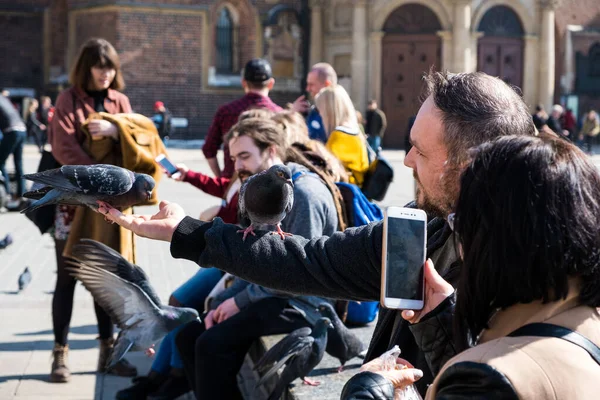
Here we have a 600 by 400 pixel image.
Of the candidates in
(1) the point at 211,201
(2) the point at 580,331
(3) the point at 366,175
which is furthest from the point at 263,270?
(1) the point at 211,201

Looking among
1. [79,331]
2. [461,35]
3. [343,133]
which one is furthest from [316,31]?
[79,331]

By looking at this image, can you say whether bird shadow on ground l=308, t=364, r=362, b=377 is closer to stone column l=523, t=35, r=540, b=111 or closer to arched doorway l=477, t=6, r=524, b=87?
arched doorway l=477, t=6, r=524, b=87

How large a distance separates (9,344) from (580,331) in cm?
561

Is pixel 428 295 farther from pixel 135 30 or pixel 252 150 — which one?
pixel 135 30

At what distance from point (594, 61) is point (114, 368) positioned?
1271 inches

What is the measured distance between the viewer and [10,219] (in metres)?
13.3

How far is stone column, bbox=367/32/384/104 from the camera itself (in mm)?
31156

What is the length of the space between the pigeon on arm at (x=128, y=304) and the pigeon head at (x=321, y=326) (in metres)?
0.64

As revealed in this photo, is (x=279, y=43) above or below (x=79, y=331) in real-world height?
above

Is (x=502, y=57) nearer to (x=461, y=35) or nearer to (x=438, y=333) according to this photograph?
(x=461, y=35)

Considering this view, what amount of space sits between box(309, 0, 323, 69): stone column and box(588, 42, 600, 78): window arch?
32.7 ft

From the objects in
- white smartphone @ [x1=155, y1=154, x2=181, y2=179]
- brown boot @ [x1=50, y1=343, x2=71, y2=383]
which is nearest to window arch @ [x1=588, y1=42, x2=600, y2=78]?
brown boot @ [x1=50, y1=343, x2=71, y2=383]

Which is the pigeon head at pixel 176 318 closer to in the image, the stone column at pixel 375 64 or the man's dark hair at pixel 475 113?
the man's dark hair at pixel 475 113

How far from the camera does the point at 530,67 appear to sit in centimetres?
3256
